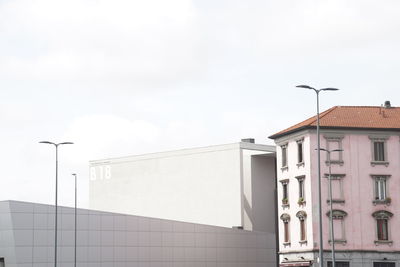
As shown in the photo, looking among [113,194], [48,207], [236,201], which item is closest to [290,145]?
[236,201]

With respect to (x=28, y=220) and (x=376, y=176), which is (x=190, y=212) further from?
(x=376, y=176)

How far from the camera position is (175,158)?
10938 centimetres

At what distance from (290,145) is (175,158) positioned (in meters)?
25.4

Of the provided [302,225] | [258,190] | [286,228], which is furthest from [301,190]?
[258,190]

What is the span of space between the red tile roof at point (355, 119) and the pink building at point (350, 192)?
0.09m

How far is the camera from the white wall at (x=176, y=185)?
10269 cm

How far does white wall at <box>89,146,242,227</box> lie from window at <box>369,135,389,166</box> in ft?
68.7

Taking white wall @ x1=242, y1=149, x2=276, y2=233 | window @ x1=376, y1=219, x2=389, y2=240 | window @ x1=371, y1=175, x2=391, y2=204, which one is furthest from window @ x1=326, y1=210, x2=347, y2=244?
white wall @ x1=242, y1=149, x2=276, y2=233

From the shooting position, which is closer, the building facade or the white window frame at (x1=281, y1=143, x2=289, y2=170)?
the white window frame at (x1=281, y1=143, x2=289, y2=170)

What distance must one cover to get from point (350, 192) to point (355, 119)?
7017 millimetres

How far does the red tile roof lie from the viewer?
83625 mm

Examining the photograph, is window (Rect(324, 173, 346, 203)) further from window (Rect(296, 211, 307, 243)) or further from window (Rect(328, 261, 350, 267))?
window (Rect(328, 261, 350, 267))

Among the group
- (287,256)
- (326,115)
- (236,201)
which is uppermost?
(326,115)

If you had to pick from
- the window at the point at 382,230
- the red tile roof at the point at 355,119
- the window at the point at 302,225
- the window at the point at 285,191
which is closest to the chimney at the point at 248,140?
the red tile roof at the point at 355,119
